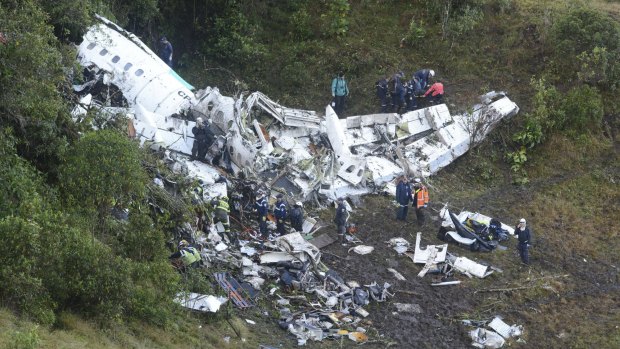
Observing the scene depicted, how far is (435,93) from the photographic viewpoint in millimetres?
26078

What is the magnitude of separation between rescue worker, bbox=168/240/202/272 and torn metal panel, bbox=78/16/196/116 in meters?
5.98

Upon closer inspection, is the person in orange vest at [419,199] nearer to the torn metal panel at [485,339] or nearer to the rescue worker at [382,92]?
the torn metal panel at [485,339]

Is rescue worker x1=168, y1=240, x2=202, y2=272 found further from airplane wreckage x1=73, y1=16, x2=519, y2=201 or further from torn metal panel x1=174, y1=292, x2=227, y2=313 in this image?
airplane wreckage x1=73, y1=16, x2=519, y2=201

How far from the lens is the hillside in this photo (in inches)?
547

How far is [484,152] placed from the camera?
25594mm

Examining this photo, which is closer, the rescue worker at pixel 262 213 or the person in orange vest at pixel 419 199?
the rescue worker at pixel 262 213

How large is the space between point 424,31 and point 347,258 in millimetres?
11048

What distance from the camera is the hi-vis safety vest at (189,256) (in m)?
17.8

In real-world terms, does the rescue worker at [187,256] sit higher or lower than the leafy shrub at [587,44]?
lower

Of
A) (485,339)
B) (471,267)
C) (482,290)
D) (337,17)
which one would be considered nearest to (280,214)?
(471,267)

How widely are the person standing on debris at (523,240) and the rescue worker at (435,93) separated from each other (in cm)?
651

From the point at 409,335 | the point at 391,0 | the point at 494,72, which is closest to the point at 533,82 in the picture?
the point at 494,72

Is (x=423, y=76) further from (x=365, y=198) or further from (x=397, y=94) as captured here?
(x=365, y=198)

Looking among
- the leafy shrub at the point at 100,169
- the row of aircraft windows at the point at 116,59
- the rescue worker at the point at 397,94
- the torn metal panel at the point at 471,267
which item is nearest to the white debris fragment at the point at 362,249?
the torn metal panel at the point at 471,267
